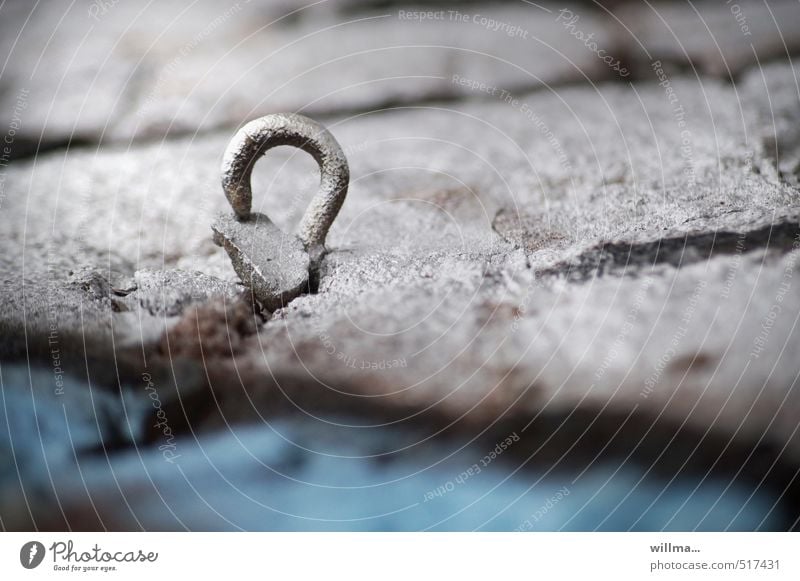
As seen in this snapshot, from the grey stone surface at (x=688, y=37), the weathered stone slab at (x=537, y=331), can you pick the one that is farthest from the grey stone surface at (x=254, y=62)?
the weathered stone slab at (x=537, y=331)

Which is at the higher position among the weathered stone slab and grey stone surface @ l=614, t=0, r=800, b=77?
grey stone surface @ l=614, t=0, r=800, b=77

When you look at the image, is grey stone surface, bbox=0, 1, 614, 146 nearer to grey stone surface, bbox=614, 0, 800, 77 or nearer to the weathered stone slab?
grey stone surface, bbox=614, 0, 800, 77

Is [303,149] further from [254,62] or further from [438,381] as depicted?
[254,62]

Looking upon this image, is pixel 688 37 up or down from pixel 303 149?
up

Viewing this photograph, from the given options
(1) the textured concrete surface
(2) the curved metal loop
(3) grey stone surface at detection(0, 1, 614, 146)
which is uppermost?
(3) grey stone surface at detection(0, 1, 614, 146)

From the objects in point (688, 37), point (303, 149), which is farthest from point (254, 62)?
point (688, 37)

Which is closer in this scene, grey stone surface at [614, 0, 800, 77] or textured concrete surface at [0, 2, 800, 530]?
textured concrete surface at [0, 2, 800, 530]

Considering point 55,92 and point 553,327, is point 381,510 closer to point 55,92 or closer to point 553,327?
point 553,327

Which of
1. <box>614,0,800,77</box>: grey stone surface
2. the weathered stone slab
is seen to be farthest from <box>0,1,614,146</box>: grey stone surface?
the weathered stone slab

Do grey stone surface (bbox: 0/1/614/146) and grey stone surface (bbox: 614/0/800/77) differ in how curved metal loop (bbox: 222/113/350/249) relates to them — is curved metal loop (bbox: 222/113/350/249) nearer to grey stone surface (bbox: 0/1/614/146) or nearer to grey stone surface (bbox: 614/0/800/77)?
grey stone surface (bbox: 0/1/614/146)
